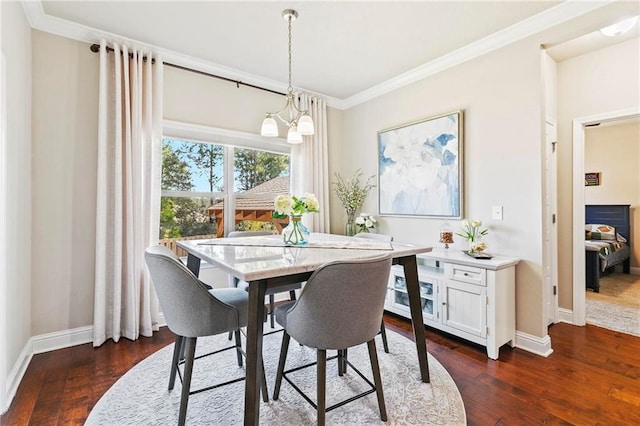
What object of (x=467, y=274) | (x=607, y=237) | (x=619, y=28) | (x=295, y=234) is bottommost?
(x=467, y=274)

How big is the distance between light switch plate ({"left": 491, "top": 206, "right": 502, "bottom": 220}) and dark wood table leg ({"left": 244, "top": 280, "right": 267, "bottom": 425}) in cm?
232

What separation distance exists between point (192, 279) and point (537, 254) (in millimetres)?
2595

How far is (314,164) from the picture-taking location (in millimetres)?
4113

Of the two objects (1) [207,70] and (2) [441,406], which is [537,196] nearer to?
(2) [441,406]

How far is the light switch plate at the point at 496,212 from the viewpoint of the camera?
280 centimetres

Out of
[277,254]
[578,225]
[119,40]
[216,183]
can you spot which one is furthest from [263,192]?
[578,225]

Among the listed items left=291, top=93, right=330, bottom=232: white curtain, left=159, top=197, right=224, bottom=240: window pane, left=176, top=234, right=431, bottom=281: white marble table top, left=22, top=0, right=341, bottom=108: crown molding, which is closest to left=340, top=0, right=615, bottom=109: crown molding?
left=291, top=93, right=330, bottom=232: white curtain

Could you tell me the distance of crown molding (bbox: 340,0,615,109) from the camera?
2305 millimetres

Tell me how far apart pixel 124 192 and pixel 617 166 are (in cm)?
722

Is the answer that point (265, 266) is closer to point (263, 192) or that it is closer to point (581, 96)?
Answer: point (263, 192)

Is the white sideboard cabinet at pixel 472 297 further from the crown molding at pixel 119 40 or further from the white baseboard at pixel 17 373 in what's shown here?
the white baseboard at pixel 17 373

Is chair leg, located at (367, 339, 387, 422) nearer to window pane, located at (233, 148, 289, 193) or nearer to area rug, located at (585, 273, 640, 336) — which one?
window pane, located at (233, 148, 289, 193)

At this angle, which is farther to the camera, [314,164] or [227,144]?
[314,164]

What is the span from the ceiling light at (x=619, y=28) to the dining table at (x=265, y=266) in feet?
8.01
